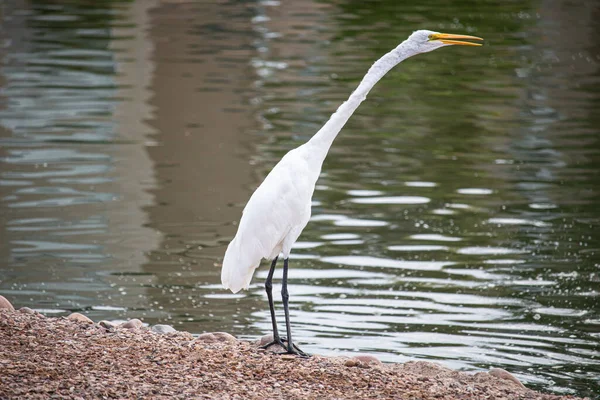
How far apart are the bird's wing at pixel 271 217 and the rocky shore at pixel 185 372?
60 cm

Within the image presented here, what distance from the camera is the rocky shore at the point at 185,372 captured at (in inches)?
221

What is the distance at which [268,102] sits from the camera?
18.5m

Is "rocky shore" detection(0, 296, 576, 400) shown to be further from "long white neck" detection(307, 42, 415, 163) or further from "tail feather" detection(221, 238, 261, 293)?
"long white neck" detection(307, 42, 415, 163)

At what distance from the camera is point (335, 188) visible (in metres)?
13.0

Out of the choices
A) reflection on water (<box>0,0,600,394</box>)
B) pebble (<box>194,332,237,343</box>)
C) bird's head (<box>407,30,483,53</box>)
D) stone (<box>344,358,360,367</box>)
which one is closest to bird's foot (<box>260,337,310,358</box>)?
stone (<box>344,358,360,367</box>)

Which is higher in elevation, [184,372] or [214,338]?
[184,372]

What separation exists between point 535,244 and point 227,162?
5261 millimetres

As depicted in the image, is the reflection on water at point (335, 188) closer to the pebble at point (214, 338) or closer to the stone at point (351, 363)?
the pebble at point (214, 338)

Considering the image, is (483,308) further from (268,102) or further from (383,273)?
(268,102)

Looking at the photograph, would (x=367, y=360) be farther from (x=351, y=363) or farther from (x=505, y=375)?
(x=505, y=375)

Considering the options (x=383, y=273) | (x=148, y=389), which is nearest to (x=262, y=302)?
(x=383, y=273)

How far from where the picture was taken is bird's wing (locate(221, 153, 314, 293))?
6676mm

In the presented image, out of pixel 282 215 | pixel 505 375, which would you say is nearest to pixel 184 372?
pixel 282 215

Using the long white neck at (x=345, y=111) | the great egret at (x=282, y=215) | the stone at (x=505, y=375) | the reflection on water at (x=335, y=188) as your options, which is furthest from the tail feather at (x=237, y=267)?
the stone at (x=505, y=375)
